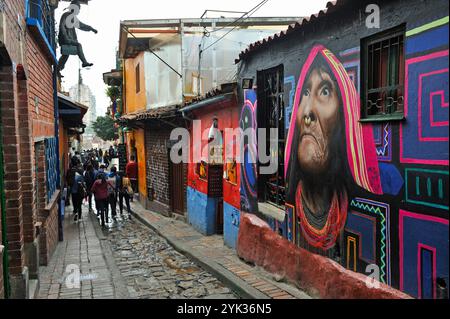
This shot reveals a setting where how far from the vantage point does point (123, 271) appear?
26.5 ft

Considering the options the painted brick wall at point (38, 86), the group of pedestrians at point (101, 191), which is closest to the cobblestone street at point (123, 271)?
the group of pedestrians at point (101, 191)

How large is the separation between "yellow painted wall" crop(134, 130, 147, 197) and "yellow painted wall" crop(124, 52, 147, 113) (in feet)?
3.68

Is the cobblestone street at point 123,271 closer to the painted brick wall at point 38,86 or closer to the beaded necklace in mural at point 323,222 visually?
the beaded necklace in mural at point 323,222

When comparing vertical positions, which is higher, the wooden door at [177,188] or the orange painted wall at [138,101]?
the orange painted wall at [138,101]

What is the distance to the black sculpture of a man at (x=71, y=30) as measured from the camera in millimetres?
10445

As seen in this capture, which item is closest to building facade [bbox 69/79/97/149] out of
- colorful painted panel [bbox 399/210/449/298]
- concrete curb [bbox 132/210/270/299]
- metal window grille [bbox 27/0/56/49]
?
metal window grille [bbox 27/0/56/49]

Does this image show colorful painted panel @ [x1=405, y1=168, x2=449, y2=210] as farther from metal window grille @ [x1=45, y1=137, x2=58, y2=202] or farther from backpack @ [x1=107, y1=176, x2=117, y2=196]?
backpack @ [x1=107, y1=176, x2=117, y2=196]

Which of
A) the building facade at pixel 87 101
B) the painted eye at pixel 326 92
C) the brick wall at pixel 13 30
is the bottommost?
the painted eye at pixel 326 92

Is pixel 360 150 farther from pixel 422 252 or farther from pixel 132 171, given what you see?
pixel 132 171

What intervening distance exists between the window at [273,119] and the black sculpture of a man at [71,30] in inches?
212

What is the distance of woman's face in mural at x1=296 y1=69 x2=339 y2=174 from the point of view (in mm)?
5415

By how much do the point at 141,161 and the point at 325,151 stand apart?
1317 cm

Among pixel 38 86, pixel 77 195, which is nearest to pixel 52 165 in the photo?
pixel 38 86

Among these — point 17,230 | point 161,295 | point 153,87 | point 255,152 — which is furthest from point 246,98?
point 153,87
